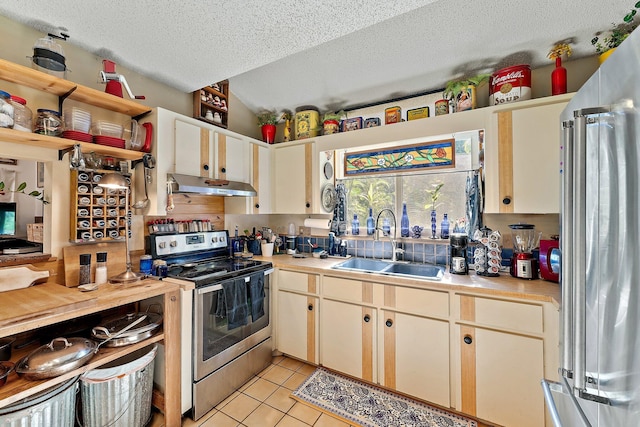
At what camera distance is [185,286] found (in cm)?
172

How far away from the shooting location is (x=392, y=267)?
2.39 metres

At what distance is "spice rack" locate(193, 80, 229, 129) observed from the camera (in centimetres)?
243

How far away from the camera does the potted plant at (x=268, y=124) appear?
301cm

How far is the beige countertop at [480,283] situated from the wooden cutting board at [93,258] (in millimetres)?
1287

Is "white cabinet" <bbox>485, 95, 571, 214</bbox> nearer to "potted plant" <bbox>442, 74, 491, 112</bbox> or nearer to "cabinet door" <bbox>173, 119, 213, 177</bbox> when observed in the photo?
"potted plant" <bbox>442, 74, 491, 112</bbox>

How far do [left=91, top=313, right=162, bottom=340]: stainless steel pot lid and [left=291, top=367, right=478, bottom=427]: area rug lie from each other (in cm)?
112

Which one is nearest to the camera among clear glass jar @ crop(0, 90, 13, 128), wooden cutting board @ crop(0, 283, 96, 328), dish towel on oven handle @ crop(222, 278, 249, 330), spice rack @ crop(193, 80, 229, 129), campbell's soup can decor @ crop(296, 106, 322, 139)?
wooden cutting board @ crop(0, 283, 96, 328)

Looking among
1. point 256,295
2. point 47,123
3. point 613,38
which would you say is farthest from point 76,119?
point 613,38

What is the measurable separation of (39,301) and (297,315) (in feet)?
5.36

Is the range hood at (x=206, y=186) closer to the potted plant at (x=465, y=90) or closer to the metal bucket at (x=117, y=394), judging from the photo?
the metal bucket at (x=117, y=394)

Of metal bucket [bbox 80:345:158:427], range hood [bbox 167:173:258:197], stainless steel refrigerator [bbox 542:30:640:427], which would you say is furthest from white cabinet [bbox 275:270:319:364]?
stainless steel refrigerator [bbox 542:30:640:427]

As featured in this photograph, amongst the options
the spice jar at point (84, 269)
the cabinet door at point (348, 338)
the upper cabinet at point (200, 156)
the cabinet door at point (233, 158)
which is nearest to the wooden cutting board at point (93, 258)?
the spice jar at point (84, 269)

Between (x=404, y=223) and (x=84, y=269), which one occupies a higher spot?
(x=404, y=223)

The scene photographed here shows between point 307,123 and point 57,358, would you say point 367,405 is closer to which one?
point 57,358
